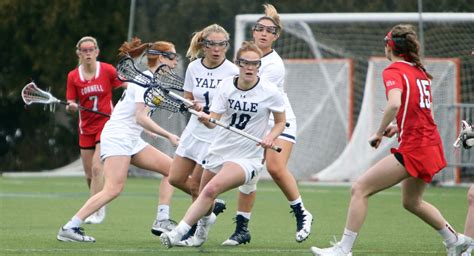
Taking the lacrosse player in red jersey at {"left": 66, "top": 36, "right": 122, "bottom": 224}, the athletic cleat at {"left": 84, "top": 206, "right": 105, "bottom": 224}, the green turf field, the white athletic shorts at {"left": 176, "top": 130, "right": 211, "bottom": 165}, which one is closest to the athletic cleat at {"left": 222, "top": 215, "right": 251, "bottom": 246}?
the green turf field

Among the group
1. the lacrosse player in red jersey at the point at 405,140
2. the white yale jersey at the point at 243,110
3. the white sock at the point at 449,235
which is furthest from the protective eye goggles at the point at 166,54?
the white sock at the point at 449,235

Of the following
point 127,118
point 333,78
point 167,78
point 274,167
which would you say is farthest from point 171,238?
point 333,78

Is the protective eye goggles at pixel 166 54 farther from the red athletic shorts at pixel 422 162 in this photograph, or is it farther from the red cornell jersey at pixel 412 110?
the red athletic shorts at pixel 422 162

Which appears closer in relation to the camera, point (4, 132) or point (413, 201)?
point (413, 201)

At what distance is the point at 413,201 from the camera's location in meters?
9.20

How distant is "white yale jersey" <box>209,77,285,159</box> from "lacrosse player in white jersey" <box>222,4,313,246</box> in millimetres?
842

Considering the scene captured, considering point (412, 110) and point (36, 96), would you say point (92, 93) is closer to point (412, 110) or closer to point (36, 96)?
point (36, 96)

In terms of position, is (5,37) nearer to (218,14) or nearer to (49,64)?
(49,64)

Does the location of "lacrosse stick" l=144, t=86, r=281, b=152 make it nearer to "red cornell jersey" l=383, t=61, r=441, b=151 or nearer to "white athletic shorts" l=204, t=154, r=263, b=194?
"white athletic shorts" l=204, t=154, r=263, b=194

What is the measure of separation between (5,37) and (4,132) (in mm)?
2325

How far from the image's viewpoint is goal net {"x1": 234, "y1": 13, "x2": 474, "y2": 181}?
2302 cm

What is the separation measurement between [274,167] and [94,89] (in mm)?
4006

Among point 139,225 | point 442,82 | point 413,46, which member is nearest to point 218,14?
point 442,82

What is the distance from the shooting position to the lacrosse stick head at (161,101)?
34.0 feet
